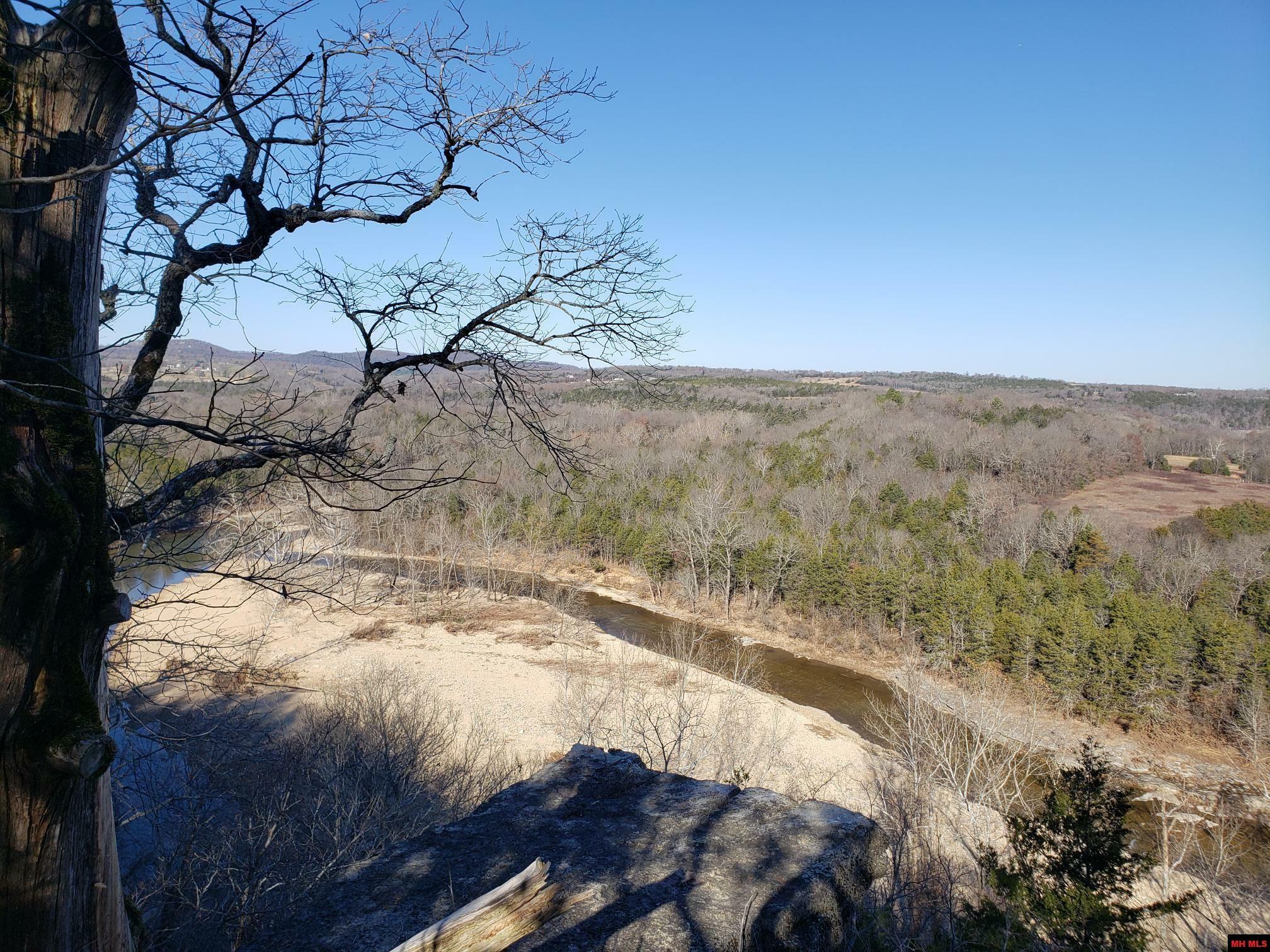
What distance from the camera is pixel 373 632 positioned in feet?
97.0

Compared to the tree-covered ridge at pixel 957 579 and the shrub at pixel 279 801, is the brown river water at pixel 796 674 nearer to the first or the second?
the tree-covered ridge at pixel 957 579

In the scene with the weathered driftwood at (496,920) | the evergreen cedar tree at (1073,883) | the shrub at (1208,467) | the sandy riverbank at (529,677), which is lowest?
the sandy riverbank at (529,677)

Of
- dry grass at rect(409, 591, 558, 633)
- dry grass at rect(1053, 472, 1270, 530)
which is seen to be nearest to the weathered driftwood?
dry grass at rect(409, 591, 558, 633)

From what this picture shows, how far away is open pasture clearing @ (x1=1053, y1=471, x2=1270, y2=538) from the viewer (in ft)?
143

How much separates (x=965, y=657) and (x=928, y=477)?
2696 centimetres

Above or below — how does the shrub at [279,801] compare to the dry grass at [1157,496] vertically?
below

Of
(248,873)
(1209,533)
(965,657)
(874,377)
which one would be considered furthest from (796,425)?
(874,377)

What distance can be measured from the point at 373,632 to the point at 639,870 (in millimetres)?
28968

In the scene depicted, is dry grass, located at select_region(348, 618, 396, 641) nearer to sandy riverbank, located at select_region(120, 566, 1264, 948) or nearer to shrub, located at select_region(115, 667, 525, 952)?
sandy riverbank, located at select_region(120, 566, 1264, 948)

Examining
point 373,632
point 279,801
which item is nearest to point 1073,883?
point 279,801

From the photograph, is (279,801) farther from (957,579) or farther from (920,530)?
(920,530)

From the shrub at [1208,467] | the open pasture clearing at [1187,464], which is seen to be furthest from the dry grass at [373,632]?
the shrub at [1208,467]

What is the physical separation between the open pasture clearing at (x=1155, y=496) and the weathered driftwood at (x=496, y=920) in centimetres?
4648

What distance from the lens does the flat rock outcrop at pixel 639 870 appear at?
9.50 feet
